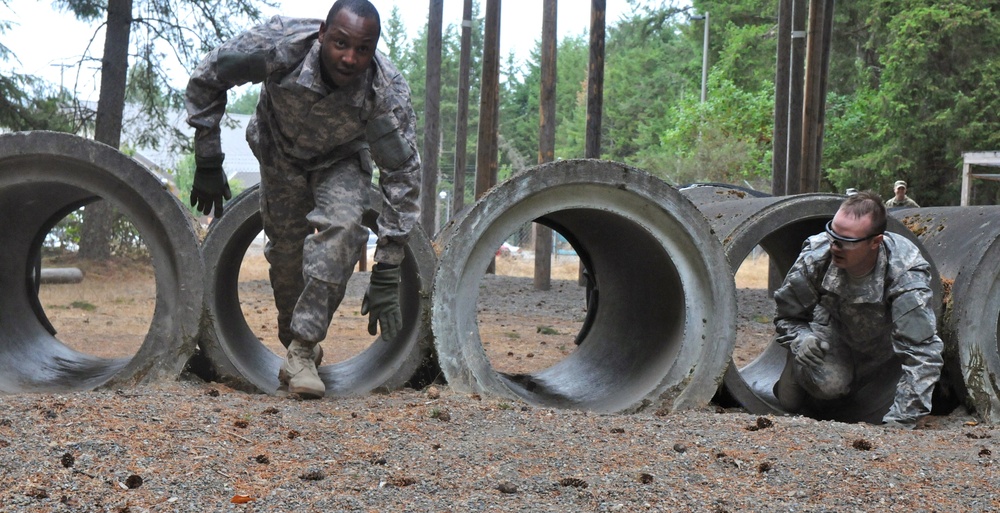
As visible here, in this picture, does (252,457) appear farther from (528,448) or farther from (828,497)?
(828,497)

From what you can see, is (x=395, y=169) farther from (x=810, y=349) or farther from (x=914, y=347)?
(x=914, y=347)

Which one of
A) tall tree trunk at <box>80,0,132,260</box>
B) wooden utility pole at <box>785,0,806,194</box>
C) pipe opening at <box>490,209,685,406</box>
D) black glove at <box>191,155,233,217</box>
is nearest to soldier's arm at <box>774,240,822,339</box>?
pipe opening at <box>490,209,685,406</box>

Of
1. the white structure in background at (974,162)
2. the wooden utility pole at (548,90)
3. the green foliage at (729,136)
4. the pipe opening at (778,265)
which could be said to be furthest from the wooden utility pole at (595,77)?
the green foliage at (729,136)

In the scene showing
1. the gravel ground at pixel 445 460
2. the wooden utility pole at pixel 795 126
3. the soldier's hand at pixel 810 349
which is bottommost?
the gravel ground at pixel 445 460

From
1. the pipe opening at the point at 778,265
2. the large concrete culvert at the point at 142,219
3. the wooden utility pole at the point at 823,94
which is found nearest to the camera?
the large concrete culvert at the point at 142,219

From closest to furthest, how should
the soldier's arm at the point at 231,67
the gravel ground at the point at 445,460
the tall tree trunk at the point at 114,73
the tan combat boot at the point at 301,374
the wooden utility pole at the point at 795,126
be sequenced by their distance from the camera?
the gravel ground at the point at 445,460, the soldier's arm at the point at 231,67, the tan combat boot at the point at 301,374, the wooden utility pole at the point at 795,126, the tall tree trunk at the point at 114,73

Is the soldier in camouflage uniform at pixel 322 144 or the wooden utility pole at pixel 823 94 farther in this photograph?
the wooden utility pole at pixel 823 94

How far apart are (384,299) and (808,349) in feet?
6.75

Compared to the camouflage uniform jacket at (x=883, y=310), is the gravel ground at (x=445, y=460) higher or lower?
lower

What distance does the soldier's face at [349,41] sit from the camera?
13.6ft

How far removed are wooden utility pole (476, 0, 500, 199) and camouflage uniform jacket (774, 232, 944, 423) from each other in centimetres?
798

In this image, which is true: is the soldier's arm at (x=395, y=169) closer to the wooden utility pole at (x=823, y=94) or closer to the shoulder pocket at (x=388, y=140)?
the shoulder pocket at (x=388, y=140)

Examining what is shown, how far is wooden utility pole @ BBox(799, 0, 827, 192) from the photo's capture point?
37.4ft

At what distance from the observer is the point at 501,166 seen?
51719 millimetres
